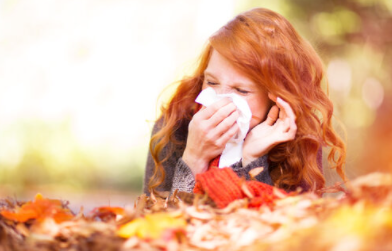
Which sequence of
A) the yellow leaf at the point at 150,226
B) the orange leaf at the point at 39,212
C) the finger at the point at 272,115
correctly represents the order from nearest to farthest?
the yellow leaf at the point at 150,226, the orange leaf at the point at 39,212, the finger at the point at 272,115

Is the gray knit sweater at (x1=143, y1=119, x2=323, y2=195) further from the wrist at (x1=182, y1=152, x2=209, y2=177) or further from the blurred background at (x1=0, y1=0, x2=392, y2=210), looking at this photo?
the blurred background at (x1=0, y1=0, x2=392, y2=210)

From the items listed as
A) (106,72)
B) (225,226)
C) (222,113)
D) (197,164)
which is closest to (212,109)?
(222,113)

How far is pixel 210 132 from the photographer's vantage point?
6.86 ft

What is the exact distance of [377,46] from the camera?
21.1 feet

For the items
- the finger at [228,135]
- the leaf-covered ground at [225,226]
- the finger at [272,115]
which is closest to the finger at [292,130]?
the finger at [272,115]

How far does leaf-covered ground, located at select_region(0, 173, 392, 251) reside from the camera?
0.81 meters

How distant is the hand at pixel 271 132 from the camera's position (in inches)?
80.4

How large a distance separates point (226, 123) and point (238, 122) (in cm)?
8

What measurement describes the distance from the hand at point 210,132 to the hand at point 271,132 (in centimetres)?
10

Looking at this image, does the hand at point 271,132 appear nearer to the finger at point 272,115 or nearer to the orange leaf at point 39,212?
the finger at point 272,115

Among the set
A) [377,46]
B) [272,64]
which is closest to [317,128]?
[272,64]

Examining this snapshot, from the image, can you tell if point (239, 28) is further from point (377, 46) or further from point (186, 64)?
point (377, 46)

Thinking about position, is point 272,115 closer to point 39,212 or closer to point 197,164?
point 197,164

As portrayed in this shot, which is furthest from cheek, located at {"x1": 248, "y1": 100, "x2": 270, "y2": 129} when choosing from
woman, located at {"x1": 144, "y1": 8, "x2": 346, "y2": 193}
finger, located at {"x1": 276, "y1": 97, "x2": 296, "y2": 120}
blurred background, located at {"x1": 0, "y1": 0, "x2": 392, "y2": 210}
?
blurred background, located at {"x1": 0, "y1": 0, "x2": 392, "y2": 210}
